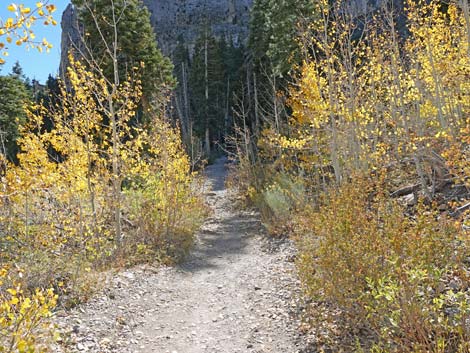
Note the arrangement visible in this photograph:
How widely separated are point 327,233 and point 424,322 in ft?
5.12

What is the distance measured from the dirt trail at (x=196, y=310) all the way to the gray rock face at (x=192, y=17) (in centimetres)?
5621

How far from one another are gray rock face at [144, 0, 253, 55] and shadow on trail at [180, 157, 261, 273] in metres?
49.5

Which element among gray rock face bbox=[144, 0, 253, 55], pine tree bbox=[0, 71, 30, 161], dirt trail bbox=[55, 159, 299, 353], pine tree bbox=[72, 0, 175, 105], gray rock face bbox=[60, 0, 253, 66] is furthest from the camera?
gray rock face bbox=[144, 0, 253, 55]

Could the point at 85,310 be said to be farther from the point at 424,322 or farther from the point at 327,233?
the point at 424,322

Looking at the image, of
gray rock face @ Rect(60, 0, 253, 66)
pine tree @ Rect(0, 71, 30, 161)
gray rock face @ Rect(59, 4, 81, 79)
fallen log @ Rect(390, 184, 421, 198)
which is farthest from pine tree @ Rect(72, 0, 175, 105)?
gray rock face @ Rect(60, 0, 253, 66)

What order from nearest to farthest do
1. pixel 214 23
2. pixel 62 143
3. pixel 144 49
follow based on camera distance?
1. pixel 62 143
2. pixel 144 49
3. pixel 214 23

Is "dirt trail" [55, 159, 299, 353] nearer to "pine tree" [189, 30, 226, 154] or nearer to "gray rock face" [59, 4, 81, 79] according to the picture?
"gray rock face" [59, 4, 81, 79]

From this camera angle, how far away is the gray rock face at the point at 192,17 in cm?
6062

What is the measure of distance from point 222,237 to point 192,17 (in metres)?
59.9

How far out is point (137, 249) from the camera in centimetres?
807

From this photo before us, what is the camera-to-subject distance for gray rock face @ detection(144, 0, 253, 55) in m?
60.6

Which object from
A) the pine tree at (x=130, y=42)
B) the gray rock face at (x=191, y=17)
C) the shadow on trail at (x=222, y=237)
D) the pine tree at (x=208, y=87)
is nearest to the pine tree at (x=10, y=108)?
the pine tree at (x=130, y=42)

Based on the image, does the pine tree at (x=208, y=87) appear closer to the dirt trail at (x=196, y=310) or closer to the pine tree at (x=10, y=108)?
the pine tree at (x=10, y=108)

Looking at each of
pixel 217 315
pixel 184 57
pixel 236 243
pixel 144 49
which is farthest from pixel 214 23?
pixel 217 315
